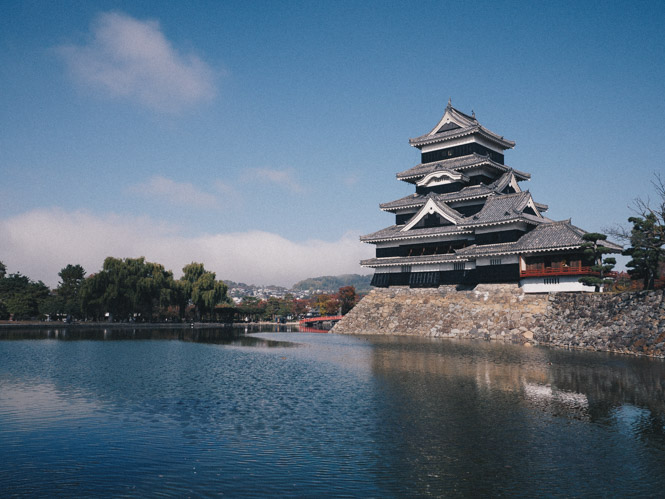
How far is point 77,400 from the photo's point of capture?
55.2 feet

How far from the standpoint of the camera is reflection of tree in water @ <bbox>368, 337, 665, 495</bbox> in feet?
32.8

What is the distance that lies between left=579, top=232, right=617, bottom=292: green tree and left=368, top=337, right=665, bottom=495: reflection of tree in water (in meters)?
13.9

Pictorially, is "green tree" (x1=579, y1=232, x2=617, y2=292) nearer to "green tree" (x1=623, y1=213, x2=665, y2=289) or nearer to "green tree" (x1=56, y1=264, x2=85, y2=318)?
"green tree" (x1=623, y1=213, x2=665, y2=289)

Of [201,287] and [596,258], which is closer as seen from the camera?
[596,258]

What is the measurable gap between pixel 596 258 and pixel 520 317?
766cm

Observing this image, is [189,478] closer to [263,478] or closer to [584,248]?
[263,478]

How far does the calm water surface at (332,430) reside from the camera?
31.7ft

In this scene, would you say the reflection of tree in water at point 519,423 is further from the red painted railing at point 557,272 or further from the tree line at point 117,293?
the tree line at point 117,293

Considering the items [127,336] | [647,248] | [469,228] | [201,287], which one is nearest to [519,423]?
[647,248]

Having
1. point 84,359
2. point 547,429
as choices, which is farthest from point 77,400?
point 547,429

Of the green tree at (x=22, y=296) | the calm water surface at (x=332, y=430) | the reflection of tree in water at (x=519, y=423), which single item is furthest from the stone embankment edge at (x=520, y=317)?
the green tree at (x=22, y=296)

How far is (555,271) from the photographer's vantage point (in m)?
42.8

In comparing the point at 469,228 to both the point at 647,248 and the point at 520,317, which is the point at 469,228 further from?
the point at 647,248

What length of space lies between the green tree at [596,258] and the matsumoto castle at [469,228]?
24.9 inches
